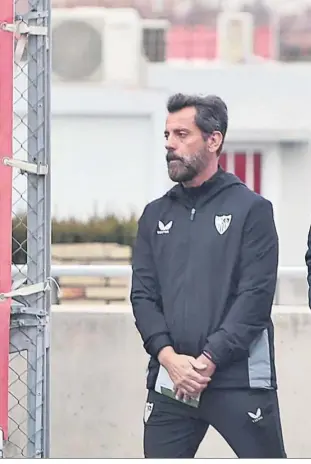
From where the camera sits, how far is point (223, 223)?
3648mm

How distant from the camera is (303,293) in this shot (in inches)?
276

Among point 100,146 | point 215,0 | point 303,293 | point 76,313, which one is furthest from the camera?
point 215,0

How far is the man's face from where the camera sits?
12.2 feet

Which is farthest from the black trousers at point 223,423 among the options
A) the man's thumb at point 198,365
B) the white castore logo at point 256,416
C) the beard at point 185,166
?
the beard at point 185,166

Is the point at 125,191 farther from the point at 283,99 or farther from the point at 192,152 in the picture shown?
the point at 192,152

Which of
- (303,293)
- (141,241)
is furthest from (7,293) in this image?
(303,293)

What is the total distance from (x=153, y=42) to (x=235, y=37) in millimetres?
1569

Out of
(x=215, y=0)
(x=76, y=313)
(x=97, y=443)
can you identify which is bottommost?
(x=97, y=443)

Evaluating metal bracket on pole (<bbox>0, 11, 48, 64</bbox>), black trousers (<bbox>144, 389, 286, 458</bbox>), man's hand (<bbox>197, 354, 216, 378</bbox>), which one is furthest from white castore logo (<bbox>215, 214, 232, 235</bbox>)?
metal bracket on pole (<bbox>0, 11, 48, 64</bbox>)

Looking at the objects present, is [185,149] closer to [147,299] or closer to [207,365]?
[147,299]

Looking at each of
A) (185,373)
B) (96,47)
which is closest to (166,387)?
(185,373)

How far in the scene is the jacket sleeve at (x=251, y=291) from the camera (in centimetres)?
355

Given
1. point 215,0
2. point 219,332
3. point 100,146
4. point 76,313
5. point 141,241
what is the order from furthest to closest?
point 215,0 < point 100,146 < point 76,313 < point 141,241 < point 219,332

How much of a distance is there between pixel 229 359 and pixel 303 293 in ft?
11.6
